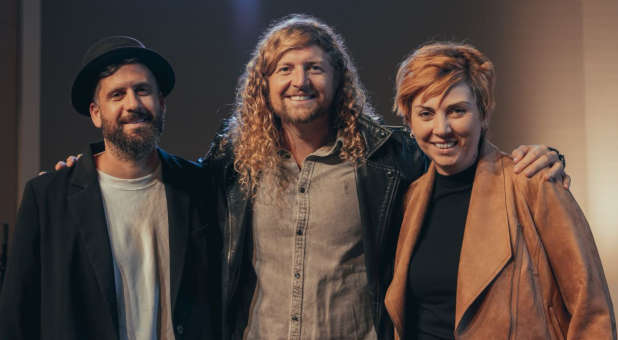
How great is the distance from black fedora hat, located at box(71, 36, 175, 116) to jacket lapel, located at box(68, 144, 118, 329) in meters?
0.32

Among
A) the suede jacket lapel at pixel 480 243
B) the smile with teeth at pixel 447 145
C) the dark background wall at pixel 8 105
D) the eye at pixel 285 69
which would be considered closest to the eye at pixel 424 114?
the smile with teeth at pixel 447 145

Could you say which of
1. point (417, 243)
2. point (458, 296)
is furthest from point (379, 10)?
point (458, 296)

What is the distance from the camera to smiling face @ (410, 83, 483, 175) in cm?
179

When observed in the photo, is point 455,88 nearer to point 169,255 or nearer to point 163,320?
point 169,255

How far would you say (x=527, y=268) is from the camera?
1666 millimetres

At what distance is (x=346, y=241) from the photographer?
2.17 meters

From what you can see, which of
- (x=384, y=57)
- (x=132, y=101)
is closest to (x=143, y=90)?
(x=132, y=101)

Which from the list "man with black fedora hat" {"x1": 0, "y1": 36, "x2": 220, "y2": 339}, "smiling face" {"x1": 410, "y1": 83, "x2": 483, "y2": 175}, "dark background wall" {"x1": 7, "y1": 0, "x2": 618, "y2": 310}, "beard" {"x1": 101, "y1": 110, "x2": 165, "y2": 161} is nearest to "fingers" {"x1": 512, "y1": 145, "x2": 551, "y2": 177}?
"smiling face" {"x1": 410, "y1": 83, "x2": 483, "y2": 175}

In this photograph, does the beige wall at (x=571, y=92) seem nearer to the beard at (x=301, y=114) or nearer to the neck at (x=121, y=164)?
the beard at (x=301, y=114)

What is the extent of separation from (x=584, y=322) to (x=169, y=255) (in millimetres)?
1427

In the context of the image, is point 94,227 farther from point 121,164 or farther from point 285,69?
point 285,69

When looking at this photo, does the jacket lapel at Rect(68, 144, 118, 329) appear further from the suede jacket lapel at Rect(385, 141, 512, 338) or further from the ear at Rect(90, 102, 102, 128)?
the suede jacket lapel at Rect(385, 141, 512, 338)

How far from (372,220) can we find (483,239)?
53 cm

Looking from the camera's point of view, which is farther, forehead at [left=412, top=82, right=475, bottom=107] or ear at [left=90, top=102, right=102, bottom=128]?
ear at [left=90, top=102, right=102, bottom=128]
